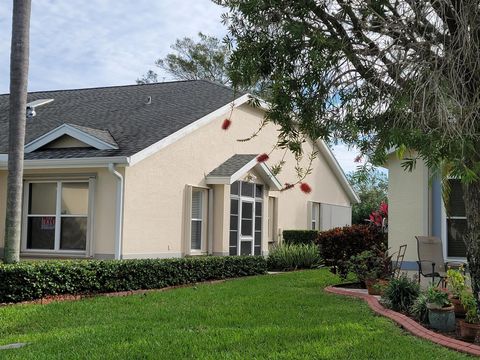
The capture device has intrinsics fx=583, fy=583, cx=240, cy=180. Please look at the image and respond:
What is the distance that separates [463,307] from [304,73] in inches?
173

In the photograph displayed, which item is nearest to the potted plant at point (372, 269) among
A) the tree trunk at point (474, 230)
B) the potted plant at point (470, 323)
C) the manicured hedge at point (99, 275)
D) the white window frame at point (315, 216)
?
the potted plant at point (470, 323)

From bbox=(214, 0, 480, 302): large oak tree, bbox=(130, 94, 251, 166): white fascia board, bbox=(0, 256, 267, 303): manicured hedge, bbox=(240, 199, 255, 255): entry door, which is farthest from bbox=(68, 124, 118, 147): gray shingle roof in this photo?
bbox=(214, 0, 480, 302): large oak tree

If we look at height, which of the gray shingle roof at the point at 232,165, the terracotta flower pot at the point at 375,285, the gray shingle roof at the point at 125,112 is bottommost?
the terracotta flower pot at the point at 375,285

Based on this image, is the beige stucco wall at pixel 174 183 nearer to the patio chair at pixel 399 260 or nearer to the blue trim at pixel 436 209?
the patio chair at pixel 399 260

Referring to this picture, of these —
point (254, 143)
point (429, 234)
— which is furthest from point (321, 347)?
point (254, 143)

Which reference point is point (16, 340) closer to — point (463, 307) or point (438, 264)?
point (463, 307)

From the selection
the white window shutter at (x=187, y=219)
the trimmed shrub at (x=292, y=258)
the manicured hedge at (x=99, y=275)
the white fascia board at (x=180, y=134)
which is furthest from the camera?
the trimmed shrub at (x=292, y=258)

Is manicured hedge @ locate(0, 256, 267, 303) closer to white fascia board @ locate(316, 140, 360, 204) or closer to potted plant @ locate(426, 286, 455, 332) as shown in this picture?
potted plant @ locate(426, 286, 455, 332)

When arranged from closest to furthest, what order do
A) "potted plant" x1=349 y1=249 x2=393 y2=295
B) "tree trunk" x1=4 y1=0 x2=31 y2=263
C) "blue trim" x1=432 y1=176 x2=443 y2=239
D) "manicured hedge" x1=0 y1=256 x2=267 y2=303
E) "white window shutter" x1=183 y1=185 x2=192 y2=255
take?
"manicured hedge" x1=0 y1=256 x2=267 y2=303
"potted plant" x1=349 y1=249 x2=393 y2=295
"tree trunk" x1=4 y1=0 x2=31 y2=263
"blue trim" x1=432 y1=176 x2=443 y2=239
"white window shutter" x1=183 y1=185 x2=192 y2=255

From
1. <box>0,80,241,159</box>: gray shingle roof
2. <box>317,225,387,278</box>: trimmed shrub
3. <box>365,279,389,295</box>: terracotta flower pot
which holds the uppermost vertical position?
<box>0,80,241,159</box>: gray shingle roof

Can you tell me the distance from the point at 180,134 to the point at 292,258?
5879mm

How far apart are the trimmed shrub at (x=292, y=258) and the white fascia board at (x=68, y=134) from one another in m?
7.04

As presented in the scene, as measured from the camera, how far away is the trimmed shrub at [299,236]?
69.1ft

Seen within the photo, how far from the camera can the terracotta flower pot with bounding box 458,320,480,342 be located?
7.24m
